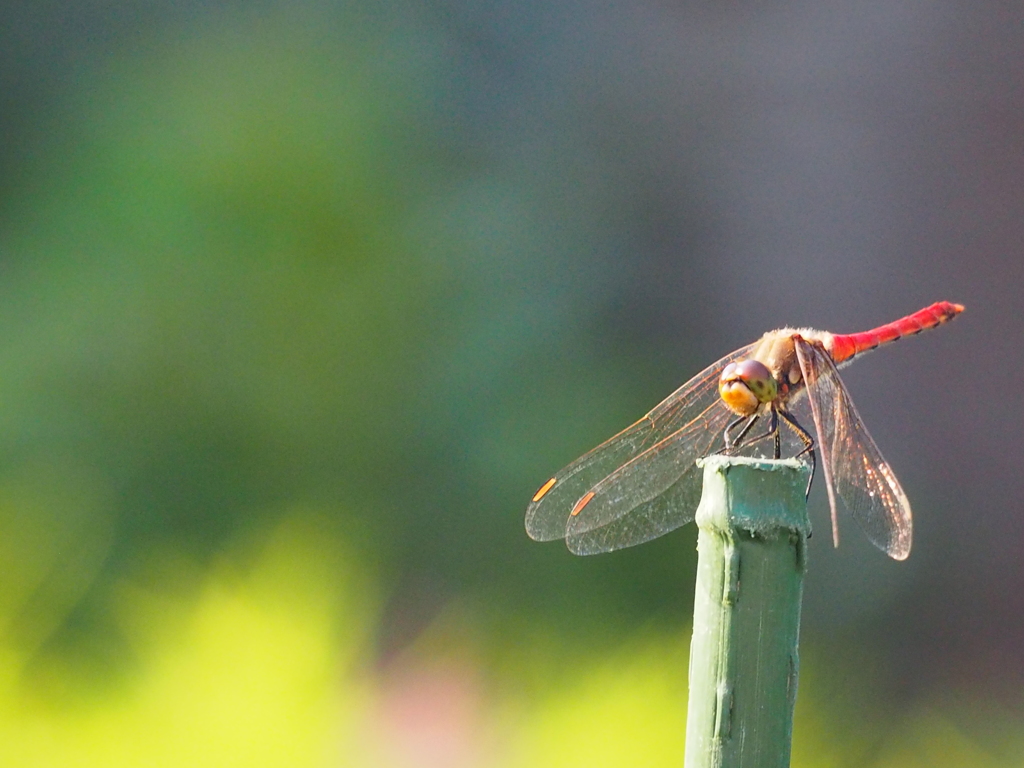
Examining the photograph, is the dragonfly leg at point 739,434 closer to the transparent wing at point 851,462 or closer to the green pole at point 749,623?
the transparent wing at point 851,462

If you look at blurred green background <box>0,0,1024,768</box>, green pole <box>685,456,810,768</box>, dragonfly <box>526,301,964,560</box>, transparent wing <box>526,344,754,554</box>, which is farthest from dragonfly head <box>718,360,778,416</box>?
blurred green background <box>0,0,1024,768</box>

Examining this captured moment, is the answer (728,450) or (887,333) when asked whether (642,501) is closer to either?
(728,450)

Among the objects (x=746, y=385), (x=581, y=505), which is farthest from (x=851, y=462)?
(x=581, y=505)

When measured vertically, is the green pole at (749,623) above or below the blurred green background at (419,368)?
below

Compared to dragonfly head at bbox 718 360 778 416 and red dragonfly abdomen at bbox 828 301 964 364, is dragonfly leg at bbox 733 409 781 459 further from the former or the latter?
red dragonfly abdomen at bbox 828 301 964 364

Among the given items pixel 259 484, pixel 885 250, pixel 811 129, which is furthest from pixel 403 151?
pixel 885 250

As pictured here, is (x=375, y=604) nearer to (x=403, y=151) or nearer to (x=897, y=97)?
(x=403, y=151)

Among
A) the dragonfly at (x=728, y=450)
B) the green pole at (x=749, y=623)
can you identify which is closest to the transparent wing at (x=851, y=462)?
the dragonfly at (x=728, y=450)
